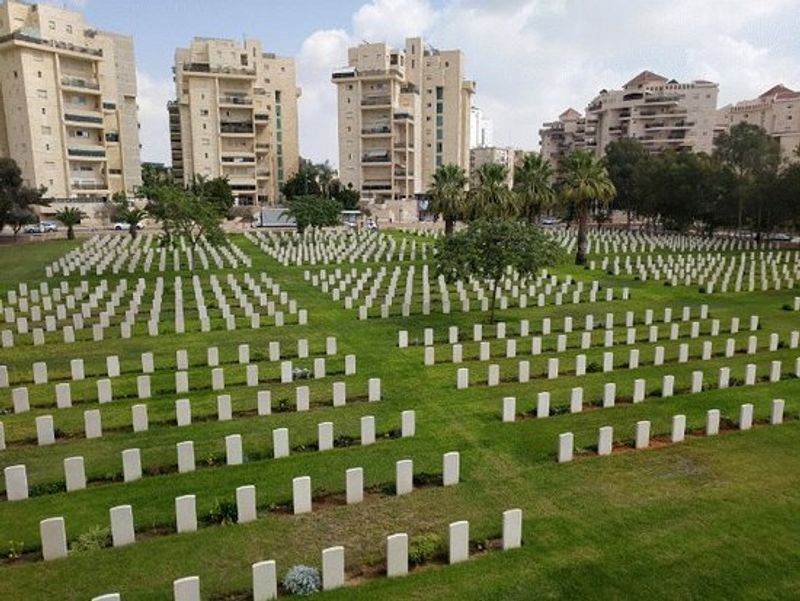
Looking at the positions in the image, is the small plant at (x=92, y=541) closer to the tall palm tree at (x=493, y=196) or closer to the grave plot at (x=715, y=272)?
the grave plot at (x=715, y=272)

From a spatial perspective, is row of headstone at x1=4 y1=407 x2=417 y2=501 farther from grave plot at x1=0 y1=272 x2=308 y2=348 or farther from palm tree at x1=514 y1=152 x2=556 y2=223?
palm tree at x1=514 y1=152 x2=556 y2=223

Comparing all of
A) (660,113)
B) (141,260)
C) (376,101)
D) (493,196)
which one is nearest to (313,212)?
(493,196)

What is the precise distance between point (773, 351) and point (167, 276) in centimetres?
2519

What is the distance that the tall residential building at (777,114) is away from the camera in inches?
3743

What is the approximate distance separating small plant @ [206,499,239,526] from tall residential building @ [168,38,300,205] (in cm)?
7558

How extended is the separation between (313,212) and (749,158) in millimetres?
34609

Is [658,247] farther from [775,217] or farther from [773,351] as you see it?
[773,351]

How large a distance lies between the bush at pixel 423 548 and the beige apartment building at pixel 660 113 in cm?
9038

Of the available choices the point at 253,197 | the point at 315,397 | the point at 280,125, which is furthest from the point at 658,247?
the point at 280,125

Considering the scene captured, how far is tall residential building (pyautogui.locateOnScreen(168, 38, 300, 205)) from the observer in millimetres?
84375

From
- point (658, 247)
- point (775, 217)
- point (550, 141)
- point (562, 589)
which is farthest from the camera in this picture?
point (550, 141)

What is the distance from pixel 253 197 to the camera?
90125mm

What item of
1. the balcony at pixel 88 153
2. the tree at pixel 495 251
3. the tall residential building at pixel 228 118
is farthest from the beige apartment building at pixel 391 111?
the tree at pixel 495 251

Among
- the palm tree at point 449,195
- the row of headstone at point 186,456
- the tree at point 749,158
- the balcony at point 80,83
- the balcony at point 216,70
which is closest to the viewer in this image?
the row of headstone at point 186,456
